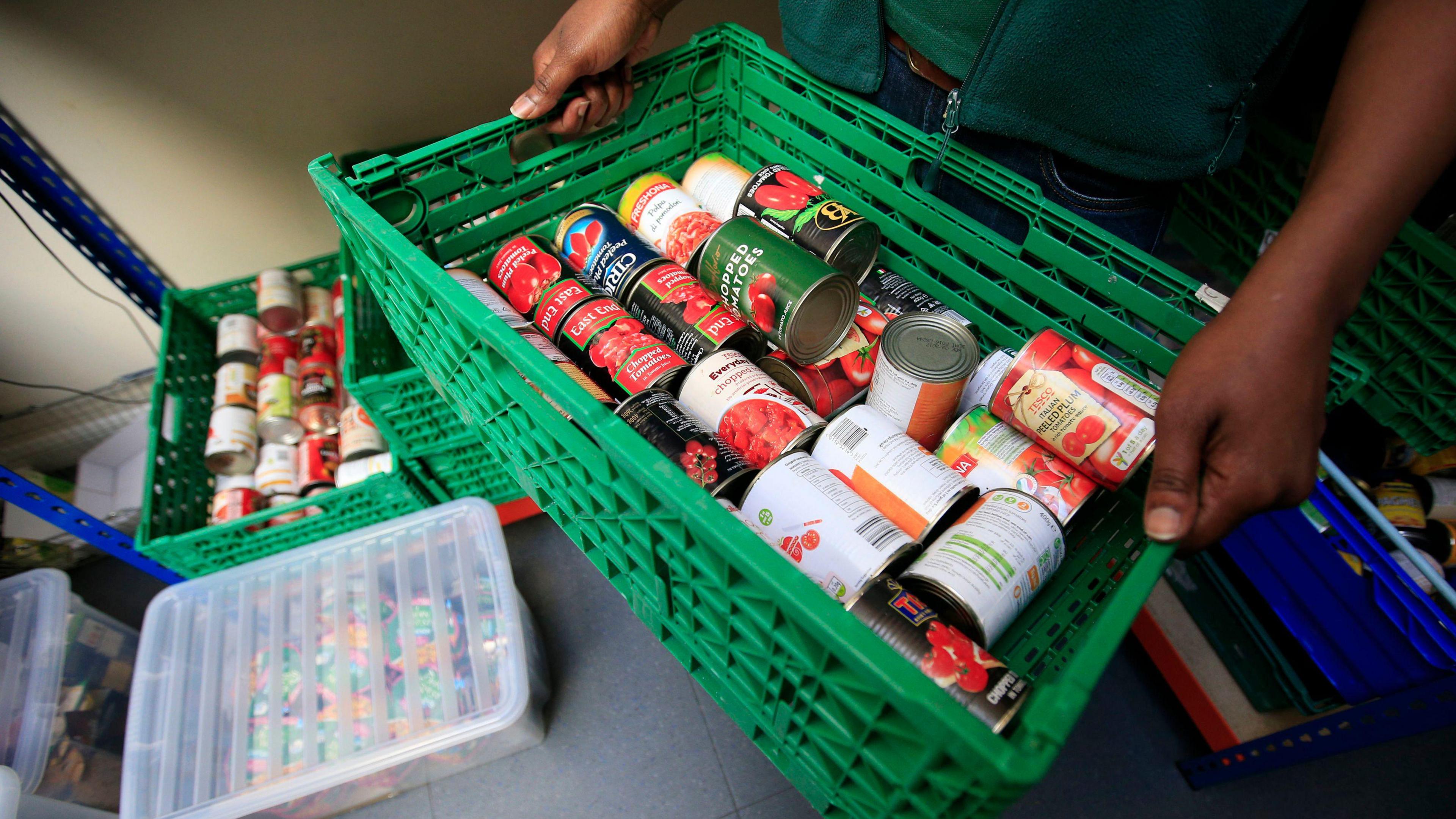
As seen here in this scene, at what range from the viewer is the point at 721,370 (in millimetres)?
962

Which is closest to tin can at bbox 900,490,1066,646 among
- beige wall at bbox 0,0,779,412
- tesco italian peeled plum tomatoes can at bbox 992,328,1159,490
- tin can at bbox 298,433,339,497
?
tesco italian peeled plum tomatoes can at bbox 992,328,1159,490

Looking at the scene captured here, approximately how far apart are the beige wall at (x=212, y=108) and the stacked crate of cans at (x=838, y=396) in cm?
77

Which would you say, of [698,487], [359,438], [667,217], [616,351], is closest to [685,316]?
[616,351]

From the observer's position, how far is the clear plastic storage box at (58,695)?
115 cm

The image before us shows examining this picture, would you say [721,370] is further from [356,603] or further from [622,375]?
[356,603]

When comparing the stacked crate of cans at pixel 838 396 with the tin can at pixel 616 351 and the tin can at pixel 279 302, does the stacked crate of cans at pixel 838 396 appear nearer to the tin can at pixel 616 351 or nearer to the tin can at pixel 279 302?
the tin can at pixel 616 351

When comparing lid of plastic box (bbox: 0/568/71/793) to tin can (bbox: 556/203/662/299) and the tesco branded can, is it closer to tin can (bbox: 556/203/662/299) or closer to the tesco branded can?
tin can (bbox: 556/203/662/299)

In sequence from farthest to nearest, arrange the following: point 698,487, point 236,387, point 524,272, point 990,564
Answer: point 236,387, point 524,272, point 990,564, point 698,487

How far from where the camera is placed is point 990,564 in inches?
30.3

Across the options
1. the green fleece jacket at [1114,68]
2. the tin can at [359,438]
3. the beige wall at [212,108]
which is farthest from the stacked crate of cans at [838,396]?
the beige wall at [212,108]

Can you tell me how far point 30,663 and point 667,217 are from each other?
4.65ft

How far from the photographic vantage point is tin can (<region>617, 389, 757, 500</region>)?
0.83 m

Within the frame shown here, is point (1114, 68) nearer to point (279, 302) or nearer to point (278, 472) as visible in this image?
point (278, 472)

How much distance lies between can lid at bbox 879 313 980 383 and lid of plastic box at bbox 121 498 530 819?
86 centimetres
